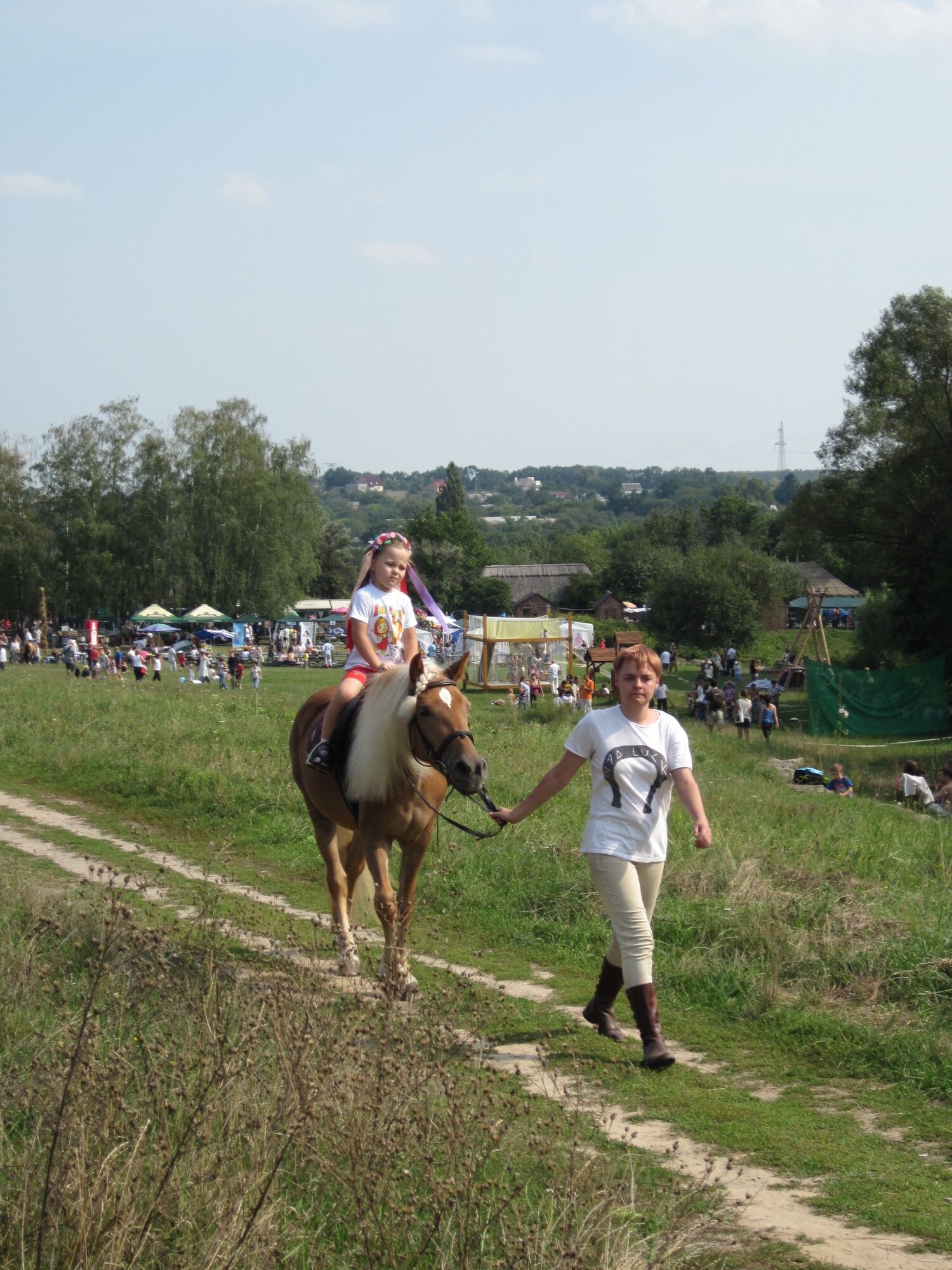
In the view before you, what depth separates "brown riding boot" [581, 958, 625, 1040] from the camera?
6.39 metres

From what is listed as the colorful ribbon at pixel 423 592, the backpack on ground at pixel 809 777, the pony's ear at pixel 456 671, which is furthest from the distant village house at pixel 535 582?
the pony's ear at pixel 456 671

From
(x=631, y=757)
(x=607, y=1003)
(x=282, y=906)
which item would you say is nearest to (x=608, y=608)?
(x=282, y=906)

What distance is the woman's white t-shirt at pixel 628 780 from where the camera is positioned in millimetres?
6051

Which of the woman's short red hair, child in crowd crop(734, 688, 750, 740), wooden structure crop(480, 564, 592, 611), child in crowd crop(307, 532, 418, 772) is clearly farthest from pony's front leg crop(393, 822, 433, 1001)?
wooden structure crop(480, 564, 592, 611)

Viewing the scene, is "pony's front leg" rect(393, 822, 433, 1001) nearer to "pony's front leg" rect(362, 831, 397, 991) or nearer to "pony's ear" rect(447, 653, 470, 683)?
"pony's front leg" rect(362, 831, 397, 991)

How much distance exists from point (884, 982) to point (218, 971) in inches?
154

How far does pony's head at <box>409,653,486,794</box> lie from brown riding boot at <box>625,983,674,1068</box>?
1.35 meters

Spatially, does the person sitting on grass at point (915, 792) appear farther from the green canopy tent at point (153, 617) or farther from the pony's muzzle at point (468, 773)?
the green canopy tent at point (153, 617)

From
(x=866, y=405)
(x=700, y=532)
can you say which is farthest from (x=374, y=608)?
(x=700, y=532)

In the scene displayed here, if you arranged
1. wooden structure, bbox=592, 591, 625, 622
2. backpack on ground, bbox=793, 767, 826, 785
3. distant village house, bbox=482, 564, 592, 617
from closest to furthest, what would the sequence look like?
backpack on ground, bbox=793, 767, 826, 785
wooden structure, bbox=592, 591, 625, 622
distant village house, bbox=482, 564, 592, 617

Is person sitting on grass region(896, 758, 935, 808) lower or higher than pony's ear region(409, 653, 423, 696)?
lower

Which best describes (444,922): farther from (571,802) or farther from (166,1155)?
(166,1155)

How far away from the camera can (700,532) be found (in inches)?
4473

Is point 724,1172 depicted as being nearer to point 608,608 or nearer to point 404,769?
point 404,769
